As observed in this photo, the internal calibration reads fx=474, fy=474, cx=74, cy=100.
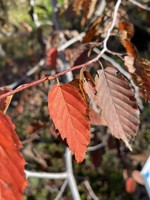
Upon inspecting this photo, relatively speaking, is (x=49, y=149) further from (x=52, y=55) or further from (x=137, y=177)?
(x=52, y=55)

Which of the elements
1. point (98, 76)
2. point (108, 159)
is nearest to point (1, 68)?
point (108, 159)

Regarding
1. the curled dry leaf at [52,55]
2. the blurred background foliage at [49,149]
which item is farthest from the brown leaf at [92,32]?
the blurred background foliage at [49,149]

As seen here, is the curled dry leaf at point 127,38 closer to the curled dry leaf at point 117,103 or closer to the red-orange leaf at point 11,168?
the curled dry leaf at point 117,103

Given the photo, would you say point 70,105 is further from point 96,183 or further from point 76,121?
point 96,183

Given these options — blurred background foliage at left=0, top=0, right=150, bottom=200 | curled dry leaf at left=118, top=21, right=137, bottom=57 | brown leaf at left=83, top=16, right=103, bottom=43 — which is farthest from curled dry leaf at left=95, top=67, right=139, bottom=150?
blurred background foliage at left=0, top=0, right=150, bottom=200

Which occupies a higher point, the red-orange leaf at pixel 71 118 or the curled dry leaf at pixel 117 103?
the red-orange leaf at pixel 71 118

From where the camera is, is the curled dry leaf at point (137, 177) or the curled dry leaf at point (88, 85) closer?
the curled dry leaf at point (88, 85)
